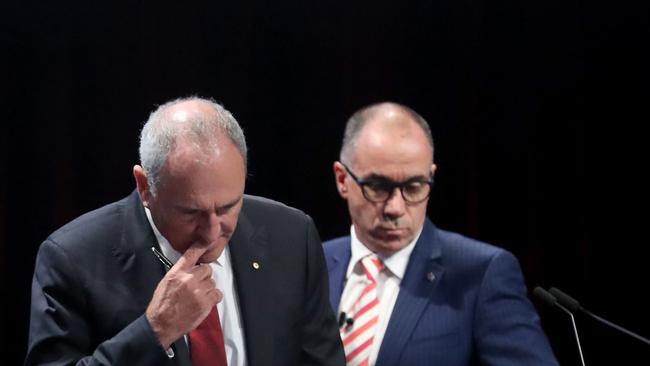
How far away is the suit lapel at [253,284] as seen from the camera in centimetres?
201

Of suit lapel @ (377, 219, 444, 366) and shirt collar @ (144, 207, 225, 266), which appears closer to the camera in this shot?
shirt collar @ (144, 207, 225, 266)

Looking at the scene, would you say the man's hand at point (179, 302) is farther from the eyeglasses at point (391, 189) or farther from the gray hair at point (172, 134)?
the eyeglasses at point (391, 189)

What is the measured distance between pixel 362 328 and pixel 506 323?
38cm

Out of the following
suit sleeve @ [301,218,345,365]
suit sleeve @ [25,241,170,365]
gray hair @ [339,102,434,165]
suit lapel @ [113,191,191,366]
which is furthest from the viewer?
gray hair @ [339,102,434,165]

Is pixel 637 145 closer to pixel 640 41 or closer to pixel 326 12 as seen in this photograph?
pixel 640 41

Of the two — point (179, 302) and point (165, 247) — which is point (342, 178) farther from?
point (179, 302)

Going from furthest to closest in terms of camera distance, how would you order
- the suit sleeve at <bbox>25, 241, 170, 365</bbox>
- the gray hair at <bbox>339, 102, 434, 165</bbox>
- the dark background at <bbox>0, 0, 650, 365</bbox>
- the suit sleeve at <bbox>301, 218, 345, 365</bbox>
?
the dark background at <bbox>0, 0, 650, 365</bbox>, the gray hair at <bbox>339, 102, 434, 165</bbox>, the suit sleeve at <bbox>301, 218, 345, 365</bbox>, the suit sleeve at <bbox>25, 241, 170, 365</bbox>

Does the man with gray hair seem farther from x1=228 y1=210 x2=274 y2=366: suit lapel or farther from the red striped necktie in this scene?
the red striped necktie

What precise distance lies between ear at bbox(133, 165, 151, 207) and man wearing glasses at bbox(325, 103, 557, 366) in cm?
84

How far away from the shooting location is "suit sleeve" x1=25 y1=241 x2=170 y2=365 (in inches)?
70.4

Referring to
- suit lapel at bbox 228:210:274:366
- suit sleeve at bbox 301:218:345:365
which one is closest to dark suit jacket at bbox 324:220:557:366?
suit sleeve at bbox 301:218:345:365

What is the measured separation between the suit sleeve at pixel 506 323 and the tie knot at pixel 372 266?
0.97 ft

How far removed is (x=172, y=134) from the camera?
1847 mm

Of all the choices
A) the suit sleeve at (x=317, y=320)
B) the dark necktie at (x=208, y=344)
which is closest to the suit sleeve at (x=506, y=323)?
the suit sleeve at (x=317, y=320)
